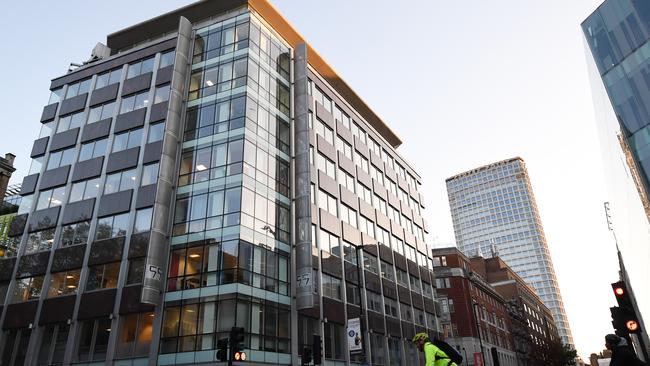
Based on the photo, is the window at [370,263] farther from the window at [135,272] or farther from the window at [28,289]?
the window at [28,289]

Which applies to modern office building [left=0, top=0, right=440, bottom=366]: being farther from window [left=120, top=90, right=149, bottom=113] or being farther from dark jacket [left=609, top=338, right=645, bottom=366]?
dark jacket [left=609, top=338, right=645, bottom=366]

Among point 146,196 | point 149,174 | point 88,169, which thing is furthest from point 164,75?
point 146,196

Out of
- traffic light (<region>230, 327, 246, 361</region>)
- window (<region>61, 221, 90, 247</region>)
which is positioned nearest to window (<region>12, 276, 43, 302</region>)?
window (<region>61, 221, 90, 247</region>)

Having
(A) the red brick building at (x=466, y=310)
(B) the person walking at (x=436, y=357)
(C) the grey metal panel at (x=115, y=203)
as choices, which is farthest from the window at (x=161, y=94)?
(A) the red brick building at (x=466, y=310)

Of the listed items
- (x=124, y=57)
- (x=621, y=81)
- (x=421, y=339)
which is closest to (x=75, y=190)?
(x=124, y=57)

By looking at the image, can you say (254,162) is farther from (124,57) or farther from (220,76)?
(124,57)

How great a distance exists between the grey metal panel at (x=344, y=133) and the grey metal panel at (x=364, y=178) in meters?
2.98

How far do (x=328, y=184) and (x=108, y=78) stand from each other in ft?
70.2

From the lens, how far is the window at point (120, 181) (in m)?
34.9

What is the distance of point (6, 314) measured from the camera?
33.8 m

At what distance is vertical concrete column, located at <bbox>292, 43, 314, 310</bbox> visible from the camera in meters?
33.0

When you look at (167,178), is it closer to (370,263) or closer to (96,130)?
(96,130)

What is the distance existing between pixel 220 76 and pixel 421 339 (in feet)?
106

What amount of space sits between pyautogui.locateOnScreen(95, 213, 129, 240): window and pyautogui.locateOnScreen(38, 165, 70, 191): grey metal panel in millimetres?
6655
